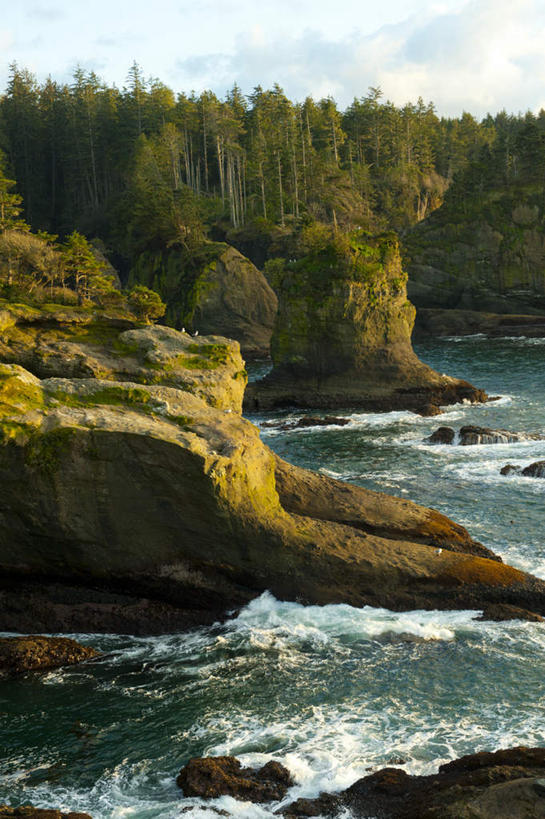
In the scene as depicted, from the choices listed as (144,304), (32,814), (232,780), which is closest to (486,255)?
(144,304)

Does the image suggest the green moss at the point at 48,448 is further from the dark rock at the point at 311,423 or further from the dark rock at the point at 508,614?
the dark rock at the point at 311,423

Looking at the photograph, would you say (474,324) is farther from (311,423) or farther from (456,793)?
(456,793)

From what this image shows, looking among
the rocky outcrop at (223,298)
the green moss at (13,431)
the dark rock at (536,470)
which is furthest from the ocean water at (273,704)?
the rocky outcrop at (223,298)

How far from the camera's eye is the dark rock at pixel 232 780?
500 inches

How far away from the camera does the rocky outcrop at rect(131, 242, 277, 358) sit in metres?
80.6

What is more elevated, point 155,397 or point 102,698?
point 155,397

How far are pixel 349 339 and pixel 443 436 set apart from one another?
14.5 metres

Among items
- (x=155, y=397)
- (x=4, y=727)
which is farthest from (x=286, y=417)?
(x=4, y=727)

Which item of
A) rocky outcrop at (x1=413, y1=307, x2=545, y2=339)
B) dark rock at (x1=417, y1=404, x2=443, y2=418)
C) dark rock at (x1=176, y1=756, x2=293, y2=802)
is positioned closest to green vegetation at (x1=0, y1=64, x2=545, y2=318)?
rocky outcrop at (x1=413, y1=307, x2=545, y2=339)

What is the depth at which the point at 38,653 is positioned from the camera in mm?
17531

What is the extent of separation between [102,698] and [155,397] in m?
9.42

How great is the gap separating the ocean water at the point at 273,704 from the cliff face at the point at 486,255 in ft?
231

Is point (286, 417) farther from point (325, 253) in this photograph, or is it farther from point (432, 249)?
point (432, 249)

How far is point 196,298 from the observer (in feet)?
264
